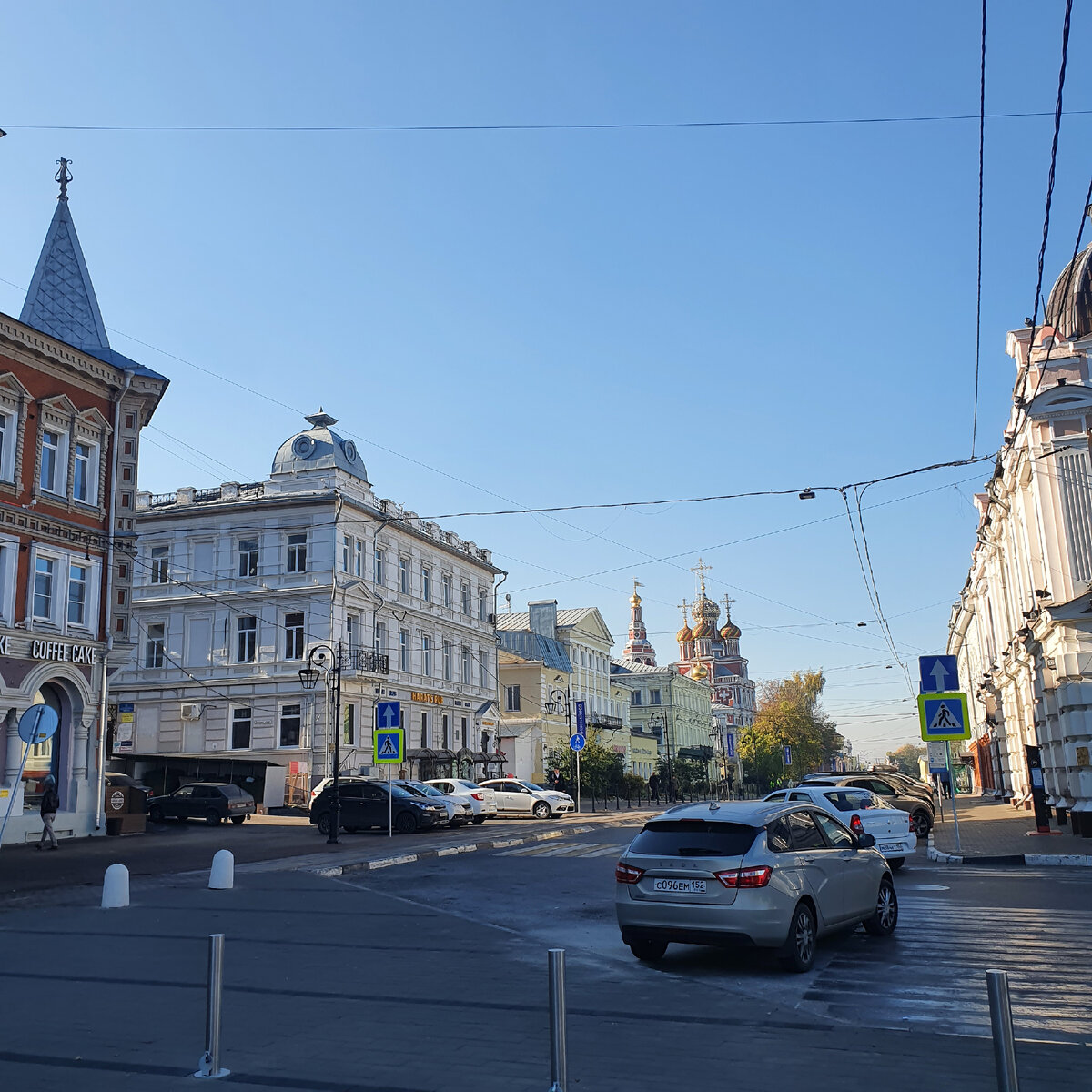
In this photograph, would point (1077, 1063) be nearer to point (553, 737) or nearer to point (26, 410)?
point (26, 410)

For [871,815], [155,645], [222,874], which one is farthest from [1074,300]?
[155,645]

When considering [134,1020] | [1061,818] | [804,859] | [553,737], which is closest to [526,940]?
[804,859]

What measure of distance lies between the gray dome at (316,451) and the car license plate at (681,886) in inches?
1623

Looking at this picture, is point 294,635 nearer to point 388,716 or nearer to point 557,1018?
point 388,716

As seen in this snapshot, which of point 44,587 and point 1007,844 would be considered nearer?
point 1007,844

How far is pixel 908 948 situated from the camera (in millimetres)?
10867

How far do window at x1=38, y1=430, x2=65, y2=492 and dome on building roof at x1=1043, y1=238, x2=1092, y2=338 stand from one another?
27.6 metres

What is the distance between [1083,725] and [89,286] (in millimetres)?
31649

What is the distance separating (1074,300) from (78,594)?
29197mm

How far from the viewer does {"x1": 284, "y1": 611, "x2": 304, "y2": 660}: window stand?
47281 millimetres

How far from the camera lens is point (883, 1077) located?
6207mm

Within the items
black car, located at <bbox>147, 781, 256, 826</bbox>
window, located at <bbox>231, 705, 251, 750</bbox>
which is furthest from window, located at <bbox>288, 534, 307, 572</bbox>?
Result: black car, located at <bbox>147, 781, 256, 826</bbox>

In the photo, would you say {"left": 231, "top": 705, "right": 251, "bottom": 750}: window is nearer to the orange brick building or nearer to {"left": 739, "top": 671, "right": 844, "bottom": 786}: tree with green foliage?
the orange brick building

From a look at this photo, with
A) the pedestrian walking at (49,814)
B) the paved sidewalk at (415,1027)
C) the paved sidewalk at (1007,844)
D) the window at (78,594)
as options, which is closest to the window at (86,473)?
the window at (78,594)
